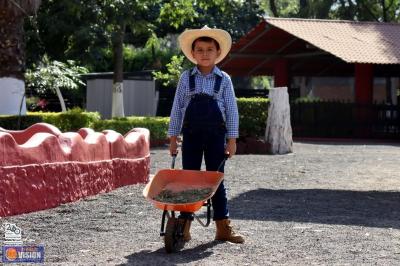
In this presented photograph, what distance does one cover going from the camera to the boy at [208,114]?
6.56 m

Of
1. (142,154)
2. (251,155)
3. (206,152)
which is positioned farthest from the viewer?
(251,155)

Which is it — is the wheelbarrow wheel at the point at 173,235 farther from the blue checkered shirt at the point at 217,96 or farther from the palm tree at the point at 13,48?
the palm tree at the point at 13,48

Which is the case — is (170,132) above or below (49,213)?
above

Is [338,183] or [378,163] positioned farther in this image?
[378,163]

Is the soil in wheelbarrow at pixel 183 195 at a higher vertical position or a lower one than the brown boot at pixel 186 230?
higher

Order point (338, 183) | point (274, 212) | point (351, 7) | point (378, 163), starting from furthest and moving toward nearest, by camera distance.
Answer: point (351, 7), point (378, 163), point (338, 183), point (274, 212)

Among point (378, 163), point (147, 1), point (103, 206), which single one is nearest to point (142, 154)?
point (103, 206)

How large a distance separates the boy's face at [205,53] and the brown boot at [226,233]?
1266mm

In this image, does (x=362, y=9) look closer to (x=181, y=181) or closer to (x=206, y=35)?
(x=206, y=35)

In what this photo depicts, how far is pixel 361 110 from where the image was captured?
2747 centimetres

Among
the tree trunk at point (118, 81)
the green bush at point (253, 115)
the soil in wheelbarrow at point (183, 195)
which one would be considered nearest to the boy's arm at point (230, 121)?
the soil in wheelbarrow at point (183, 195)

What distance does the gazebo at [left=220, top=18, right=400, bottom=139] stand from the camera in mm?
26703

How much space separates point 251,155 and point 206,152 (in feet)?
37.0

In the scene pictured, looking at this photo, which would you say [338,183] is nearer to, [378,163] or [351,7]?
[378,163]
